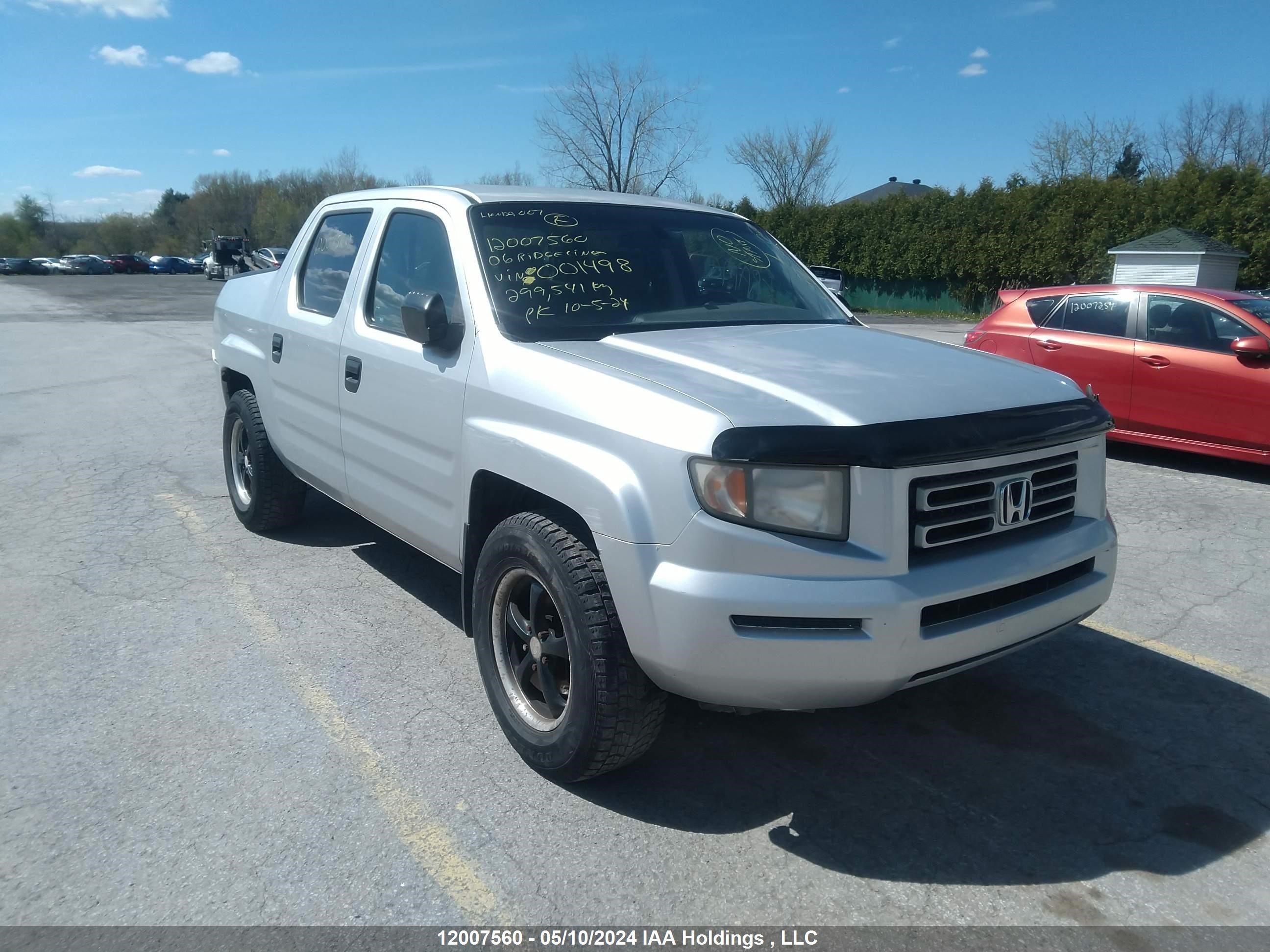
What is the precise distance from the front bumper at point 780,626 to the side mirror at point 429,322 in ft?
3.98

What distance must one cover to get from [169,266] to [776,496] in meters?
87.0

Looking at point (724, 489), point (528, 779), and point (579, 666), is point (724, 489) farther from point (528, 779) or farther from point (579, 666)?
point (528, 779)

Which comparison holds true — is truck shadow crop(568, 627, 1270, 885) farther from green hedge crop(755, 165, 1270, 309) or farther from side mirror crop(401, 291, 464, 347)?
green hedge crop(755, 165, 1270, 309)

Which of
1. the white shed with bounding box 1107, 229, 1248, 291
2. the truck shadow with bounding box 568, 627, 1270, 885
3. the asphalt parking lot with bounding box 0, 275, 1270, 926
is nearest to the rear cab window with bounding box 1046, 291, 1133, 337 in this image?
the asphalt parking lot with bounding box 0, 275, 1270, 926

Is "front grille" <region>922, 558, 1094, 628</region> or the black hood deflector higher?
the black hood deflector

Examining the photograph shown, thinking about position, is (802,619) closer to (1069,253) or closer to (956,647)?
(956,647)

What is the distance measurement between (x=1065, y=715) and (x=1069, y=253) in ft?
86.9

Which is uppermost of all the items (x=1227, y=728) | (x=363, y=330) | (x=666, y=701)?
(x=363, y=330)

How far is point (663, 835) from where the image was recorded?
291 cm

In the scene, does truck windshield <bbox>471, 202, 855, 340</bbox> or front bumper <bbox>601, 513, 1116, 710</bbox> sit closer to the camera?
front bumper <bbox>601, 513, 1116, 710</bbox>

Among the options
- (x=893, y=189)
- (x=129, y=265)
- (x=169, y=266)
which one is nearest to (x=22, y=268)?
(x=129, y=265)

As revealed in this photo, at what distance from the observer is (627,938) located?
8.11ft

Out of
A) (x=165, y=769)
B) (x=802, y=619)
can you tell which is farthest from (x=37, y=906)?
(x=802, y=619)

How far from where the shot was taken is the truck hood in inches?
107
